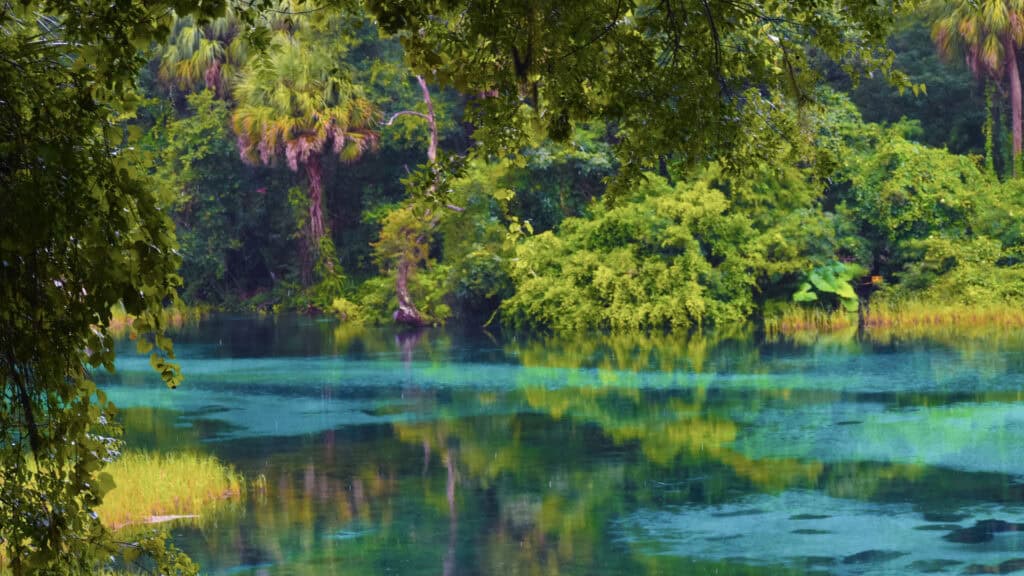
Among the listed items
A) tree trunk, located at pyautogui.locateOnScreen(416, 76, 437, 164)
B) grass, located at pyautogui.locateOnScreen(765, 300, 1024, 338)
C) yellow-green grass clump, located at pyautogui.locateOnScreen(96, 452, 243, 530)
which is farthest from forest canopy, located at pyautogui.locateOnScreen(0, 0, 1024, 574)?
yellow-green grass clump, located at pyautogui.locateOnScreen(96, 452, 243, 530)

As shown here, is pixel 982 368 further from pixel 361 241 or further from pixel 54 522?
pixel 361 241

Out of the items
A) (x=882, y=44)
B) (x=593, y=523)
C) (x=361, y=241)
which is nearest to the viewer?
(x=882, y=44)

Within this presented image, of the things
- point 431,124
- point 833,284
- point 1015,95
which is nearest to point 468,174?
point 833,284

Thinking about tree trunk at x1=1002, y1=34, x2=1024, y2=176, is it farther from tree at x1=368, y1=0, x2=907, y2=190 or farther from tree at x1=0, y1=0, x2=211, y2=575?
tree at x1=0, y1=0, x2=211, y2=575

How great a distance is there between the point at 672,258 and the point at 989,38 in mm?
8410

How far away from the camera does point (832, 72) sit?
116 ft

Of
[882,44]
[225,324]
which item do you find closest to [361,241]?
[225,324]

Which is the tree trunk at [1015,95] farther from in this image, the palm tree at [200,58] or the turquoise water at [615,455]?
the palm tree at [200,58]

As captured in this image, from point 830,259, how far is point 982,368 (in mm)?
8836

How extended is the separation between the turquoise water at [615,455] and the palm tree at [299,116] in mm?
8909

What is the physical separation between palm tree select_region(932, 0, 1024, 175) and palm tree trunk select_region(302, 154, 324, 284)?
14921 mm

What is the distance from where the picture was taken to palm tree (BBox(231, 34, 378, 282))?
109 ft

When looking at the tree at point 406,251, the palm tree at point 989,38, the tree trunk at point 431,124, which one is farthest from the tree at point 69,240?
the tree trunk at point 431,124

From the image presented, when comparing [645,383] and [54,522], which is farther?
[645,383]
